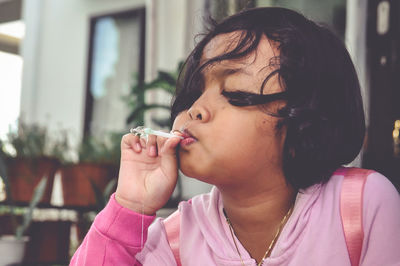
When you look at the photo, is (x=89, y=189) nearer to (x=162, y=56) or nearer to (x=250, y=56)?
(x=162, y=56)

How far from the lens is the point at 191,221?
0.79m

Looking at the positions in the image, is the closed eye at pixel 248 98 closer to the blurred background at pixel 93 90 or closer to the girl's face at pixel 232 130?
the girl's face at pixel 232 130

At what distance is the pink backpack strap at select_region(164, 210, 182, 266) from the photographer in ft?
2.49

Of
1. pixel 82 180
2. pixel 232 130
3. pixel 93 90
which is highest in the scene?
pixel 93 90

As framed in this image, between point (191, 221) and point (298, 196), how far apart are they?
0.21 metres

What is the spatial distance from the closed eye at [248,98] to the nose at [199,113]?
0.04m

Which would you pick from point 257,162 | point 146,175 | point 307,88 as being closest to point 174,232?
point 146,175

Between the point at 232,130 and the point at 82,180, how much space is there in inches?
56.6

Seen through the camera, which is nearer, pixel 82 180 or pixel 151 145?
pixel 151 145

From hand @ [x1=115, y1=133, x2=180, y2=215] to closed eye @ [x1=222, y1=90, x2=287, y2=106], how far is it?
0.14 m

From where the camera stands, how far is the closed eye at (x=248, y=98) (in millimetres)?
620

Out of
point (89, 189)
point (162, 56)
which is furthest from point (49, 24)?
point (89, 189)

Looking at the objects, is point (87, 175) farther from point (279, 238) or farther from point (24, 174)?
point (279, 238)

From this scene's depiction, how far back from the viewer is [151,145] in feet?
2.55
